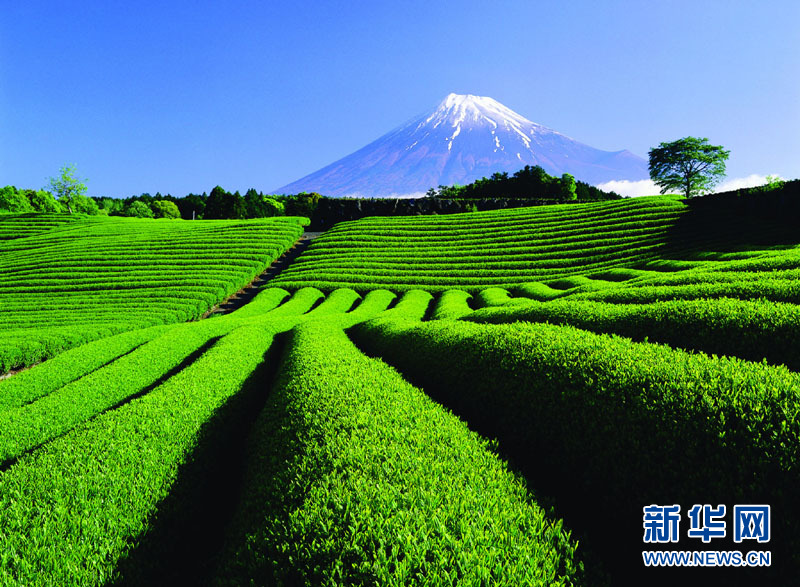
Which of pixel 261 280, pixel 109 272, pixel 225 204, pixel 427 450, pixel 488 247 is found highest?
pixel 225 204

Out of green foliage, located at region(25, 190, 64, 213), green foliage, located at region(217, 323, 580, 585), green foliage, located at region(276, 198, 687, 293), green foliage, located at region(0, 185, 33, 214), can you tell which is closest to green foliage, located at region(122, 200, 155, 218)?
green foliage, located at region(25, 190, 64, 213)

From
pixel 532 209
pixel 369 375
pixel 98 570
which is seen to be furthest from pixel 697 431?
pixel 532 209

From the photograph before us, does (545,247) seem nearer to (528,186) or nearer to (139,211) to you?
(528,186)

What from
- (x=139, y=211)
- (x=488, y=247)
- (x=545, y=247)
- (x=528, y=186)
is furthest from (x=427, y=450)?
(x=139, y=211)

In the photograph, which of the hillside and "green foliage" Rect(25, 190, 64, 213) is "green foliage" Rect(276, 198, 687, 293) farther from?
"green foliage" Rect(25, 190, 64, 213)

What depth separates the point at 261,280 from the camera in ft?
139

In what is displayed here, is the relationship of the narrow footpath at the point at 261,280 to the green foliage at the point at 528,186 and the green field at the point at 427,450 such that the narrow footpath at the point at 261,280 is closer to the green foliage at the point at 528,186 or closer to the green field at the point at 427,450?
the green field at the point at 427,450

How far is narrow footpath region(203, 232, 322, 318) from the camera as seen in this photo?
34.2m

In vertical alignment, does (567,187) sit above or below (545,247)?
above

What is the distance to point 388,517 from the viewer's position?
13.4 ft

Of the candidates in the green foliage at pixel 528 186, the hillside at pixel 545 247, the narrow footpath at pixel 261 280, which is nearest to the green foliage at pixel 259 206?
the green foliage at pixel 528 186

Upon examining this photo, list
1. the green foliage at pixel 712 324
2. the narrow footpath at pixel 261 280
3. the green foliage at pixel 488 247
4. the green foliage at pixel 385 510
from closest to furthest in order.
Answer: the green foliage at pixel 385 510 → the green foliage at pixel 712 324 → the narrow footpath at pixel 261 280 → the green foliage at pixel 488 247

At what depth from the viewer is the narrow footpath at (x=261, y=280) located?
3419 centimetres

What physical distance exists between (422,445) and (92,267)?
4548 cm
